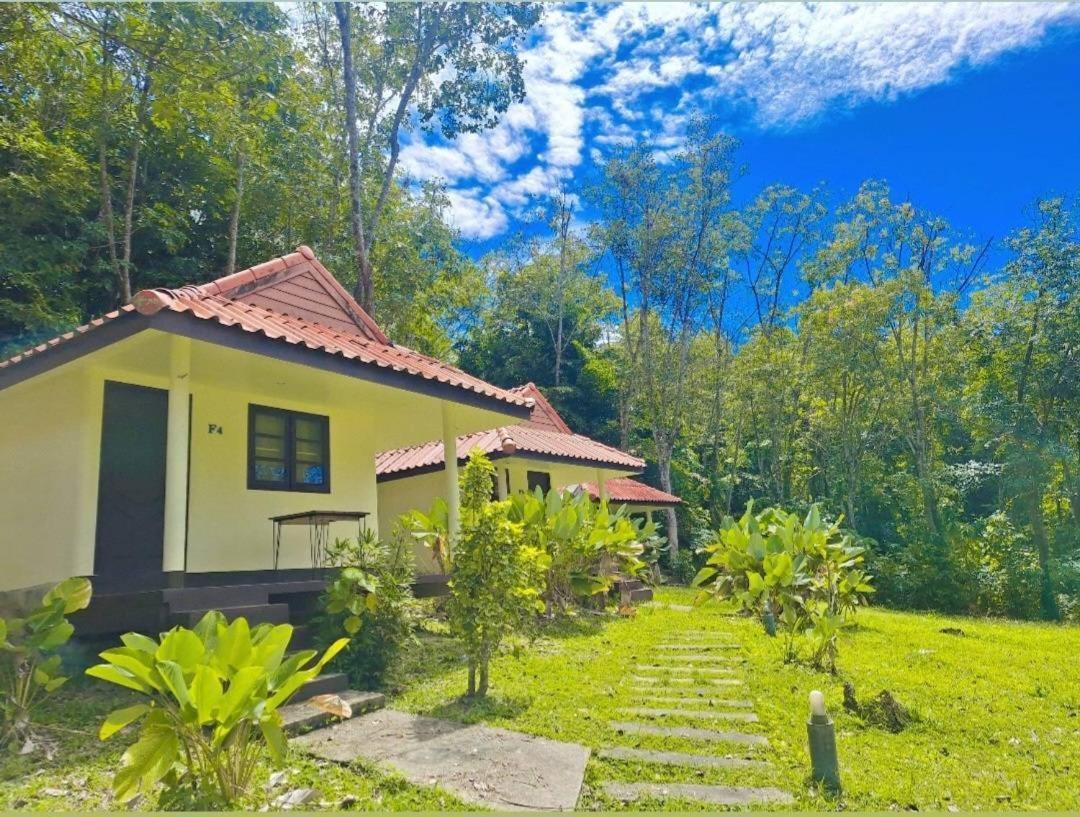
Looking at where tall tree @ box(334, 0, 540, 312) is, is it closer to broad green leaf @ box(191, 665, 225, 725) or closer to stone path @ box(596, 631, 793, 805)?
stone path @ box(596, 631, 793, 805)

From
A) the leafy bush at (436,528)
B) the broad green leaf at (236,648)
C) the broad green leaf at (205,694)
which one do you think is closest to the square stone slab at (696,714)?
the broad green leaf at (236,648)

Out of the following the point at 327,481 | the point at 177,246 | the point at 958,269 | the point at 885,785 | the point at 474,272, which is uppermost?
the point at 474,272

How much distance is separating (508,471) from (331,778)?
455 inches

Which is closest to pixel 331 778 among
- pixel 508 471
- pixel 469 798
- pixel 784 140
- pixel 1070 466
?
pixel 469 798

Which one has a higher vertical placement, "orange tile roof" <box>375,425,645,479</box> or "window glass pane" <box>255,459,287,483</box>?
"orange tile roof" <box>375,425,645,479</box>

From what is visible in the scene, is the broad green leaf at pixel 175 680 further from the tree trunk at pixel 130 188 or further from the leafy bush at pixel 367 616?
the tree trunk at pixel 130 188

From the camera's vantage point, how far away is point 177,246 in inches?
552

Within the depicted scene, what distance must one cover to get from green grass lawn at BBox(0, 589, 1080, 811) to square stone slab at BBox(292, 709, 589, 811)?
13cm

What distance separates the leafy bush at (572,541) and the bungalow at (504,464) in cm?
165

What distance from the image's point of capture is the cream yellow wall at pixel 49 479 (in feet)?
21.1

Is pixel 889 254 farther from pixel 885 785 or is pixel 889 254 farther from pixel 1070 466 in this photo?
pixel 885 785

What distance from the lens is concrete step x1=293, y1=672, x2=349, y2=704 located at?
188 inches

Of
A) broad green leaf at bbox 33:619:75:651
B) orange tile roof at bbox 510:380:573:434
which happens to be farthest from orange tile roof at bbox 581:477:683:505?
broad green leaf at bbox 33:619:75:651

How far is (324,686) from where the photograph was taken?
16.1 ft
